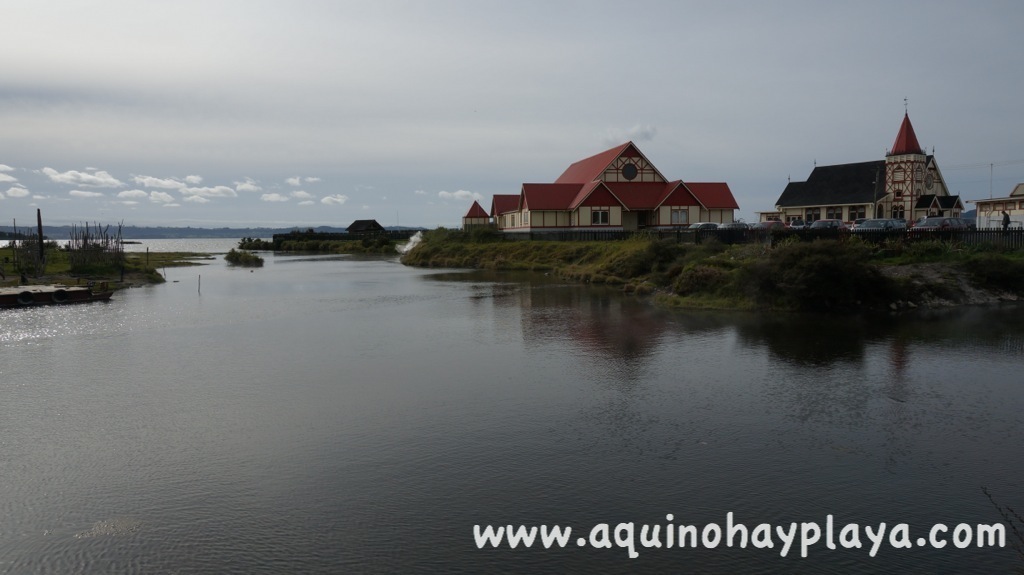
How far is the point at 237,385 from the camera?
705 inches

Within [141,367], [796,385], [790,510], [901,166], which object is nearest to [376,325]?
[141,367]

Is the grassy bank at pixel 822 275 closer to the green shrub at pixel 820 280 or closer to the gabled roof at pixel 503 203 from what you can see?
the green shrub at pixel 820 280

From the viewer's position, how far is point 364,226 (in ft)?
458

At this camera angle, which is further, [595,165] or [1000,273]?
[595,165]

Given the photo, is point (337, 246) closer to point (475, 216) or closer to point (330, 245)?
point (330, 245)

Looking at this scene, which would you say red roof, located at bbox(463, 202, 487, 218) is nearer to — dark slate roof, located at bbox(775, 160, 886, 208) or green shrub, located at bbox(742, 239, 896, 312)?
dark slate roof, located at bbox(775, 160, 886, 208)

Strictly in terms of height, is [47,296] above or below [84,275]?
below

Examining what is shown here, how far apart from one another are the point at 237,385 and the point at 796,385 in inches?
521

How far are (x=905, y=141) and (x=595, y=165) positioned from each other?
28066 millimetres

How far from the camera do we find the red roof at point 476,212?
94688 mm

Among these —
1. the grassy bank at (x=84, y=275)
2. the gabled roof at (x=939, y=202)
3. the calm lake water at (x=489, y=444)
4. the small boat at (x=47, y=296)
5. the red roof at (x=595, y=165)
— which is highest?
the red roof at (x=595, y=165)

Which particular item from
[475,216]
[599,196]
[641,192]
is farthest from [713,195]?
[475,216]

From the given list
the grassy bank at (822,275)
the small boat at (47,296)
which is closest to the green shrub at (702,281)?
the grassy bank at (822,275)

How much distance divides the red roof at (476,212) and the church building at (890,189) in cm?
3860
